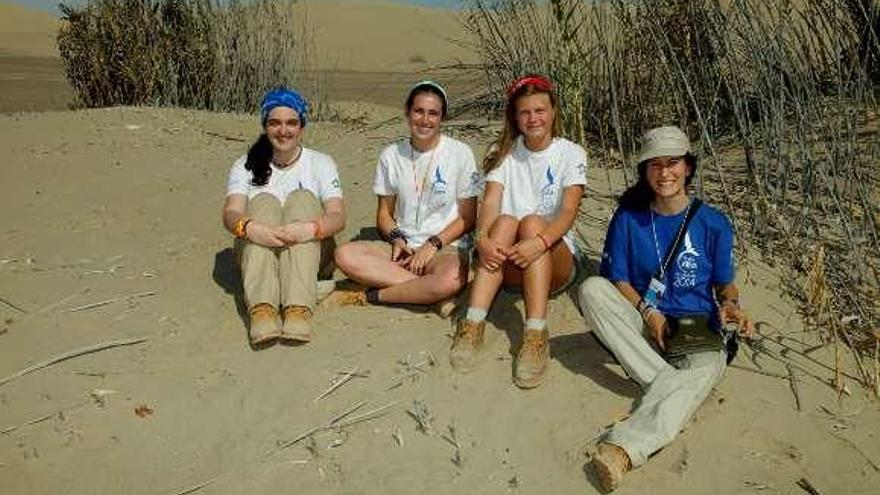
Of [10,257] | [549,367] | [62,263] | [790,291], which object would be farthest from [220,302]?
[790,291]

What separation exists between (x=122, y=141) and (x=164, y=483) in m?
3.70

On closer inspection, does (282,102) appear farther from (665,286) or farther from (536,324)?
(665,286)

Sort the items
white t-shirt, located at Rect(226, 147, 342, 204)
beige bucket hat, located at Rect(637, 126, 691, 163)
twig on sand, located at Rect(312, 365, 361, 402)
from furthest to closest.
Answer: white t-shirt, located at Rect(226, 147, 342, 204), twig on sand, located at Rect(312, 365, 361, 402), beige bucket hat, located at Rect(637, 126, 691, 163)

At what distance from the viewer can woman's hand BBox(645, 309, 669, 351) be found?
292cm

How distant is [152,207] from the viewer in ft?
15.5

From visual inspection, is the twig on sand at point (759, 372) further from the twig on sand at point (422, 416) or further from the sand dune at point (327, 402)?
the twig on sand at point (422, 416)

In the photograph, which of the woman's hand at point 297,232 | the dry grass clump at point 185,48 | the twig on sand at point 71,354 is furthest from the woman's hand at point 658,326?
the dry grass clump at point 185,48

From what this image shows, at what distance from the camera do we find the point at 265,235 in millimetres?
3373

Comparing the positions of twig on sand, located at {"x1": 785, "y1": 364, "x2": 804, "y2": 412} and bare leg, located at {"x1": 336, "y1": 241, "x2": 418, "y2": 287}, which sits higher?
bare leg, located at {"x1": 336, "y1": 241, "x2": 418, "y2": 287}

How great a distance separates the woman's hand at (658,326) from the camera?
2.92 m

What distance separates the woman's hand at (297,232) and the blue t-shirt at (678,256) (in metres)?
1.13

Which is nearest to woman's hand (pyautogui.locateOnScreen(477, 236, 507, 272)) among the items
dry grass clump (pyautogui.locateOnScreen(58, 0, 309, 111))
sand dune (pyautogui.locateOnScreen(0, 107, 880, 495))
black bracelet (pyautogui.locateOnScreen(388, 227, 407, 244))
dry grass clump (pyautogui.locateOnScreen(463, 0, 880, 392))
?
sand dune (pyautogui.locateOnScreen(0, 107, 880, 495))

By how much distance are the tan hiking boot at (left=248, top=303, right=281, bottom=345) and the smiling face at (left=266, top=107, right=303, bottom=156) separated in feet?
2.32

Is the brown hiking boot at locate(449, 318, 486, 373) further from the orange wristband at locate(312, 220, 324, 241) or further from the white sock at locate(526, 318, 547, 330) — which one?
the orange wristband at locate(312, 220, 324, 241)
